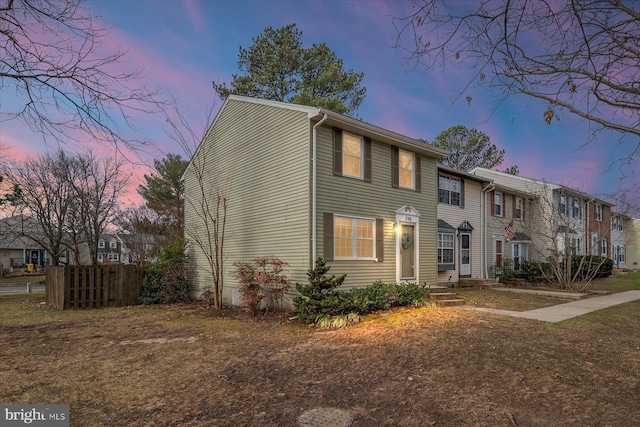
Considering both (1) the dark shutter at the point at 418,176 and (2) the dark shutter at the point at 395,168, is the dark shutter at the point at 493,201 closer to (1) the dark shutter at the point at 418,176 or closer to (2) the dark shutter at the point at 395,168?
(1) the dark shutter at the point at 418,176

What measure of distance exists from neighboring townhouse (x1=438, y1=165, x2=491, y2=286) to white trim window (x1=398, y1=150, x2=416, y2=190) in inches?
130

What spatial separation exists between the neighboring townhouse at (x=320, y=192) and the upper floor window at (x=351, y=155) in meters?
0.03

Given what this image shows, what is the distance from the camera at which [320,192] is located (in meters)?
10.1

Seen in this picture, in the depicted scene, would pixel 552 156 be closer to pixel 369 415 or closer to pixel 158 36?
pixel 369 415

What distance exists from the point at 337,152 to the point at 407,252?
171 inches

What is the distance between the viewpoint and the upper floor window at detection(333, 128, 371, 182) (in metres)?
10.6

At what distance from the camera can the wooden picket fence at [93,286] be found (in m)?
12.1

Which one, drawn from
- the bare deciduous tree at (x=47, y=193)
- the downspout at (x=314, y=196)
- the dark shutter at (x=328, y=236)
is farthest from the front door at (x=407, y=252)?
the bare deciduous tree at (x=47, y=193)

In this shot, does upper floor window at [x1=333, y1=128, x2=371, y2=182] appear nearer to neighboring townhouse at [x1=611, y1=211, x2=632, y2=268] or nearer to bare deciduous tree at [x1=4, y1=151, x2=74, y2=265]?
bare deciduous tree at [x1=4, y1=151, x2=74, y2=265]

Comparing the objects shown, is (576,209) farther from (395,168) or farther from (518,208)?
(395,168)

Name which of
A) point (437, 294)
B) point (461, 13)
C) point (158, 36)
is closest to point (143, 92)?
point (158, 36)

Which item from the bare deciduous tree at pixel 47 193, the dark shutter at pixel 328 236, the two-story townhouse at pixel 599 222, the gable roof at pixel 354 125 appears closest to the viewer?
the gable roof at pixel 354 125

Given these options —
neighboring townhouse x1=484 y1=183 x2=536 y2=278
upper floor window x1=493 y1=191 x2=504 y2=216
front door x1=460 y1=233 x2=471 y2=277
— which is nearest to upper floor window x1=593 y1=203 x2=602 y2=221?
neighboring townhouse x1=484 y1=183 x2=536 y2=278

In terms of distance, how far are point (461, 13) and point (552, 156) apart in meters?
2.56
